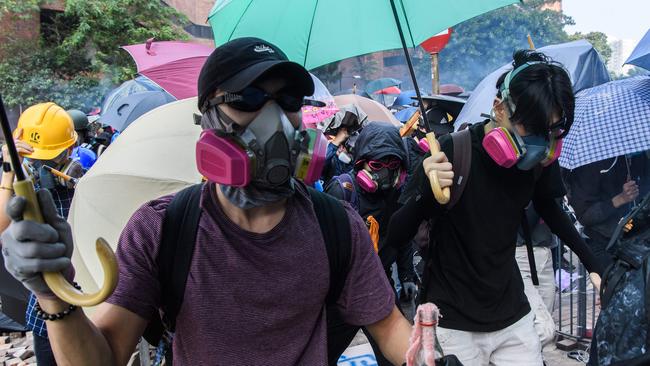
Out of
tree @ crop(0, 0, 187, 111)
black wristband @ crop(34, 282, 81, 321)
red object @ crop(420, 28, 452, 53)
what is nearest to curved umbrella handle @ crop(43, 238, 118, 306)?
black wristband @ crop(34, 282, 81, 321)

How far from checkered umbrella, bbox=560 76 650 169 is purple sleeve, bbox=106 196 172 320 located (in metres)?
3.70

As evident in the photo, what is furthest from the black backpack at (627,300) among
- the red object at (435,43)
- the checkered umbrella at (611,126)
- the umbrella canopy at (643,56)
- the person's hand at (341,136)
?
the red object at (435,43)

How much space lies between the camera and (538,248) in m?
4.95

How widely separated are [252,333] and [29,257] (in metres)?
0.65

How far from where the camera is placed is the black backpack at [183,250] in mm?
1573

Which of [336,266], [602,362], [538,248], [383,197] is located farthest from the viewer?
[538,248]

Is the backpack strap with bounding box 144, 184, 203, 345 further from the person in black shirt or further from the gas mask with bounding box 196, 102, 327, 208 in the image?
the person in black shirt

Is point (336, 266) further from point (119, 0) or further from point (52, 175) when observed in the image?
point (119, 0)

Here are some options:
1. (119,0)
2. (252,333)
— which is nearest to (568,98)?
(252,333)

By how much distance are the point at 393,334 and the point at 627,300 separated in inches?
35.5

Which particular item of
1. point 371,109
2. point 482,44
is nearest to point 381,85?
point 482,44

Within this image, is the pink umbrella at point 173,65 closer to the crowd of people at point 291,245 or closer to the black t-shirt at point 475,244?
the crowd of people at point 291,245

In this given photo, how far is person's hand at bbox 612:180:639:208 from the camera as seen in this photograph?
4957 mm

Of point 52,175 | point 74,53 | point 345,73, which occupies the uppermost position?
point 52,175
